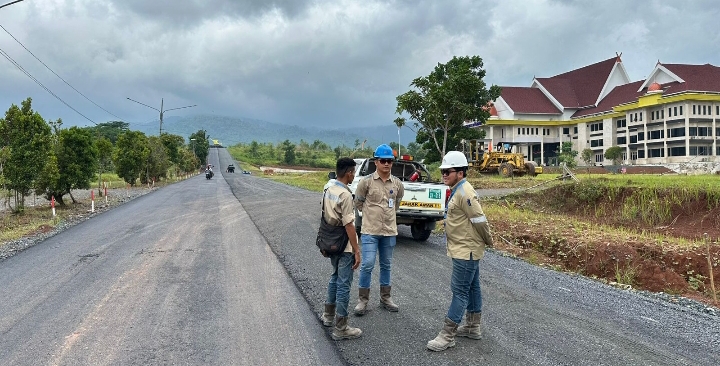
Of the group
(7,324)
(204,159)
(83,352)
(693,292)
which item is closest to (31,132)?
(7,324)

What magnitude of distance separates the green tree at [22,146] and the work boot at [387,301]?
15.6 metres

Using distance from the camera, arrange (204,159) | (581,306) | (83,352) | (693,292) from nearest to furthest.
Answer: (83,352), (581,306), (693,292), (204,159)

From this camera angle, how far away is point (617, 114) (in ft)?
203

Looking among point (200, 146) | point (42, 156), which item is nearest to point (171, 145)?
point (42, 156)

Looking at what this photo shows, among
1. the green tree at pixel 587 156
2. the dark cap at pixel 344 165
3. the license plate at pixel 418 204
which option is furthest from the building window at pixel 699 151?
the dark cap at pixel 344 165

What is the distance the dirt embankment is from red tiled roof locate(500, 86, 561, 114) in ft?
175

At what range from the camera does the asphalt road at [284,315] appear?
4711 millimetres

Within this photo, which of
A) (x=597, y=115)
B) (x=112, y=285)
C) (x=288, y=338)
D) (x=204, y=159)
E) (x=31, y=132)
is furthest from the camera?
(x=204, y=159)

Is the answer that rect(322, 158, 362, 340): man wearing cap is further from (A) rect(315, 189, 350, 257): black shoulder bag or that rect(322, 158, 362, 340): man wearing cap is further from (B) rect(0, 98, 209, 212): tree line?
(B) rect(0, 98, 209, 212): tree line

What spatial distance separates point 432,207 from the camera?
10961 millimetres

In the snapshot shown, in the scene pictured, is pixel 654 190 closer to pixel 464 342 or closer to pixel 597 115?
pixel 464 342

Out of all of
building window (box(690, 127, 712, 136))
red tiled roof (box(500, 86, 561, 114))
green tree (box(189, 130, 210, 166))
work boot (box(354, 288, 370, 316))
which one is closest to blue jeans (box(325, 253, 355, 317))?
work boot (box(354, 288, 370, 316))

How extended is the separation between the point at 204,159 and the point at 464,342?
110 metres

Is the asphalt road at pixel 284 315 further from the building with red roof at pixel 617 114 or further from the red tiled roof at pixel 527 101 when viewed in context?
the red tiled roof at pixel 527 101
